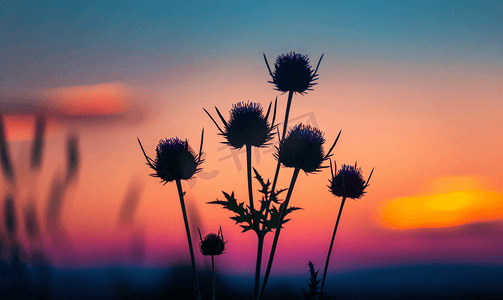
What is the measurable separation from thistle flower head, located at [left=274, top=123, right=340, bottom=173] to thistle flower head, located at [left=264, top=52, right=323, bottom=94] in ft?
2.83

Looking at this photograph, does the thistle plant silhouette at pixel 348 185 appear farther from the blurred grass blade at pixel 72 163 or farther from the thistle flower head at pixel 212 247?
the blurred grass blade at pixel 72 163

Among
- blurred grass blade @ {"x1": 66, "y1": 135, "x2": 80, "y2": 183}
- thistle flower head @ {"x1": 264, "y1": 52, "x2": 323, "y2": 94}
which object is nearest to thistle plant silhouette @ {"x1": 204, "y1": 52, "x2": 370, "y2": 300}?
thistle flower head @ {"x1": 264, "y1": 52, "x2": 323, "y2": 94}

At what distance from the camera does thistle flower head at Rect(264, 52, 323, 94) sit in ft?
20.0

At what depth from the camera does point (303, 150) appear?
16.6ft

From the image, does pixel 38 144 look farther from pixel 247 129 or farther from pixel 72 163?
pixel 247 129

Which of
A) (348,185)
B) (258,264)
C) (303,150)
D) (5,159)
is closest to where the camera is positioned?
(5,159)

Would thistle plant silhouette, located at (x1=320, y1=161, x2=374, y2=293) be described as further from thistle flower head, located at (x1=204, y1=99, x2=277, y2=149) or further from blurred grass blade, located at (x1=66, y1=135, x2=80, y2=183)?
blurred grass blade, located at (x1=66, y1=135, x2=80, y2=183)

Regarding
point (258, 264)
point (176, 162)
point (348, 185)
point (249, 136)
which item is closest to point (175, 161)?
point (176, 162)

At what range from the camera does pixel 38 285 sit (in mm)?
2859

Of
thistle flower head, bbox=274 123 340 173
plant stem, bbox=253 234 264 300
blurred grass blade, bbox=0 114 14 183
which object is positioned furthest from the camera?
thistle flower head, bbox=274 123 340 173

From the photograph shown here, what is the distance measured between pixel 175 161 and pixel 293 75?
2.61 m

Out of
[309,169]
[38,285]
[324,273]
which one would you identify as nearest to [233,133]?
[309,169]

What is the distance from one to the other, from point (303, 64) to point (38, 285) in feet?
16.6

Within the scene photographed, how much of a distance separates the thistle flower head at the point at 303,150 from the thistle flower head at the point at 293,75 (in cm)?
86
